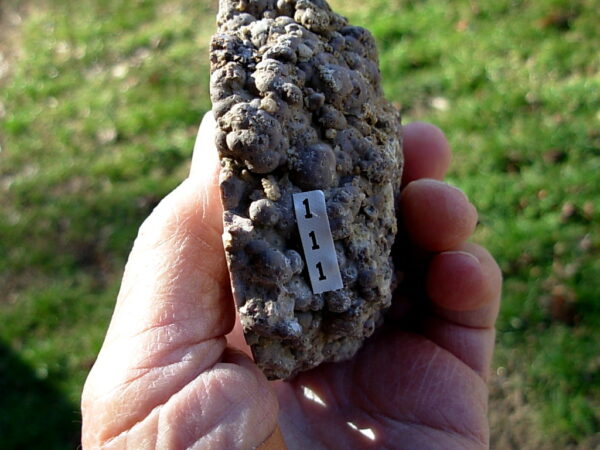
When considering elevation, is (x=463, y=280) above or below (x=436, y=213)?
below

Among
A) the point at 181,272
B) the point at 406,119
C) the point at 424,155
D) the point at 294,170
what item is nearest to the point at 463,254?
the point at 424,155

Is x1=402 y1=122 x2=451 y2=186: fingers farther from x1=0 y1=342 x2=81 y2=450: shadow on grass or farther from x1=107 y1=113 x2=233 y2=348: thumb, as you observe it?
x1=0 y1=342 x2=81 y2=450: shadow on grass

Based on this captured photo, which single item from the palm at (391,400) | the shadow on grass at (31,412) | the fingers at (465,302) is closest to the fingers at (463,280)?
the fingers at (465,302)

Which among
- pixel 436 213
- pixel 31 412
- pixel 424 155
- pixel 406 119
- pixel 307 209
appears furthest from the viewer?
pixel 406 119

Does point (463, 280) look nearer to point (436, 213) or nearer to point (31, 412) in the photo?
point (436, 213)

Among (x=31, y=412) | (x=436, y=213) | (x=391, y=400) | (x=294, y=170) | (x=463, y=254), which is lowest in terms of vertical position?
(x=31, y=412)

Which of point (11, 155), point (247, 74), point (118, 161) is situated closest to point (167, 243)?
point (247, 74)

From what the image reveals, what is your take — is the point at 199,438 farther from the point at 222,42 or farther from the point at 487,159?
the point at 487,159

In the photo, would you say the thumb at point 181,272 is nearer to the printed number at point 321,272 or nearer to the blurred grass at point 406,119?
the printed number at point 321,272
